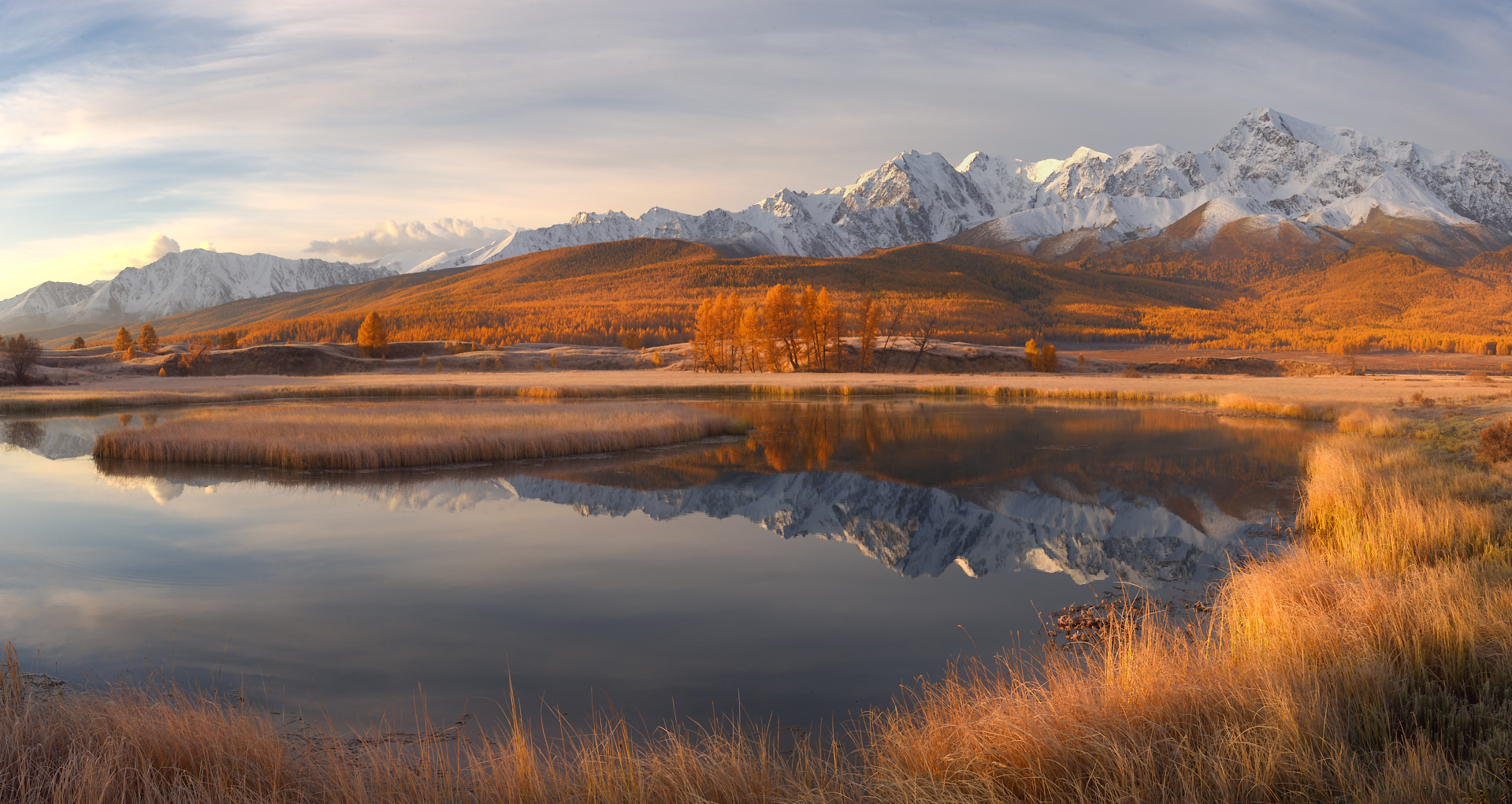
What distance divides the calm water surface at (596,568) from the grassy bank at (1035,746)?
1558 millimetres

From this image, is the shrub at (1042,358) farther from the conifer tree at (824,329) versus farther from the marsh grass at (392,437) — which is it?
the marsh grass at (392,437)

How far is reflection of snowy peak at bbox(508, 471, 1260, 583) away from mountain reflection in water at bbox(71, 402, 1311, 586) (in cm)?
6

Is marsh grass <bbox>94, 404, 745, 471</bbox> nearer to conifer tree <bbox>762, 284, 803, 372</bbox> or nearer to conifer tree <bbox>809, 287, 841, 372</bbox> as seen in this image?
conifer tree <bbox>762, 284, 803, 372</bbox>

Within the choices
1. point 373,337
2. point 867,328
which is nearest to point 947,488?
point 867,328

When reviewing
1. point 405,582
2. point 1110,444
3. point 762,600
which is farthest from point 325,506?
point 1110,444

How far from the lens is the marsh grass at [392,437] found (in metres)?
26.4

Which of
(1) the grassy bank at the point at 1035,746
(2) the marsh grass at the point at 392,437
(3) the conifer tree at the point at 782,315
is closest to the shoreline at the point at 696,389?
(3) the conifer tree at the point at 782,315

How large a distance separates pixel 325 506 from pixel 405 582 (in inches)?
319

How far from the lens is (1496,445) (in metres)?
20.7

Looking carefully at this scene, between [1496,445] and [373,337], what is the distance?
380 feet

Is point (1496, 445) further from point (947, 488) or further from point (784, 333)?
point (784, 333)

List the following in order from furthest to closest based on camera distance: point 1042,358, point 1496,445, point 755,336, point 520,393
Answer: point 1042,358 → point 755,336 → point 520,393 → point 1496,445

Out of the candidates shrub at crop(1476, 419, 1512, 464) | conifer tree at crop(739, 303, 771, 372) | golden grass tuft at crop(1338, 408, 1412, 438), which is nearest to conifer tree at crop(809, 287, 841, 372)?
conifer tree at crop(739, 303, 771, 372)

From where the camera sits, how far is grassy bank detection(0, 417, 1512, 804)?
5.46m
